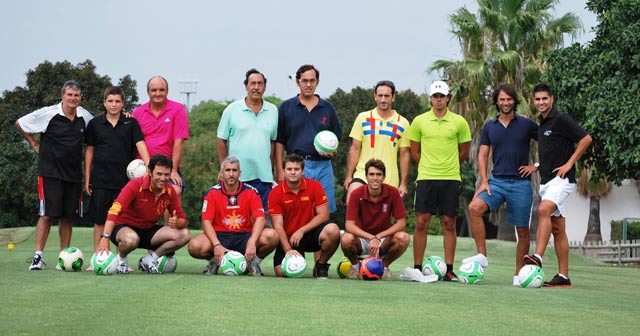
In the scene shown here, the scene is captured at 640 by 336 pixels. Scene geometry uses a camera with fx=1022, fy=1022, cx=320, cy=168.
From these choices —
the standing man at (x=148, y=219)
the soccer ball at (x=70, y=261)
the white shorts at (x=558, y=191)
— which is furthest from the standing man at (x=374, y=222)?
the soccer ball at (x=70, y=261)

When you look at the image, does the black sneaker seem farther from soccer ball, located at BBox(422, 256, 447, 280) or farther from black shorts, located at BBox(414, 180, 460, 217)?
black shorts, located at BBox(414, 180, 460, 217)

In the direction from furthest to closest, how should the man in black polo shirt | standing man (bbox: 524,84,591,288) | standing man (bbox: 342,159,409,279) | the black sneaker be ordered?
the man in black polo shirt
the black sneaker
standing man (bbox: 342,159,409,279)
standing man (bbox: 524,84,591,288)

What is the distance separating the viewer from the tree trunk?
155 ft

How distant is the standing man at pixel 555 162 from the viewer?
38.6 ft

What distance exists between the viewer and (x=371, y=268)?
11773 mm

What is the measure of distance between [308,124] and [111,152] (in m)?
2.46

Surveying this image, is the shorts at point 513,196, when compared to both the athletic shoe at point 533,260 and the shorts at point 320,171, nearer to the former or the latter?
the athletic shoe at point 533,260

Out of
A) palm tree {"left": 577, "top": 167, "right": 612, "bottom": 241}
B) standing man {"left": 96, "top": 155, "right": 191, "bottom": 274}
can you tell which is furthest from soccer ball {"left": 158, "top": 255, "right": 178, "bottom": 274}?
palm tree {"left": 577, "top": 167, "right": 612, "bottom": 241}

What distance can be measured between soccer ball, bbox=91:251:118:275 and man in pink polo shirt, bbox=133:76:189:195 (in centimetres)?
171

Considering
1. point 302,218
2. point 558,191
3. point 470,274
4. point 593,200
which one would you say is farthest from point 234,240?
point 593,200

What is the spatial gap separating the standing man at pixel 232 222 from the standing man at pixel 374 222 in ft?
3.07

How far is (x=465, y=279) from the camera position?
11703mm

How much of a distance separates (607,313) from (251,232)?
4.87 m

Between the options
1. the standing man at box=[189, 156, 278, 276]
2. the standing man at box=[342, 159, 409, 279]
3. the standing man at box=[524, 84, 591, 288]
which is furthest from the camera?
the standing man at box=[342, 159, 409, 279]
